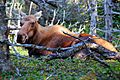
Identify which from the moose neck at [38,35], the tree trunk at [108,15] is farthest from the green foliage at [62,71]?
the tree trunk at [108,15]

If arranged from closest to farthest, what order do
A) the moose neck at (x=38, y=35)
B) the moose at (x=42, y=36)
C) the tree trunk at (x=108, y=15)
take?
1. the moose at (x=42, y=36)
2. the moose neck at (x=38, y=35)
3. the tree trunk at (x=108, y=15)

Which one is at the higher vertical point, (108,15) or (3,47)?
(3,47)

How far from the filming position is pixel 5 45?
5316 millimetres

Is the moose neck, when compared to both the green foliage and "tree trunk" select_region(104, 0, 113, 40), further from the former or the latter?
the green foliage

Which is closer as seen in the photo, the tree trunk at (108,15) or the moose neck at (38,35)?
the moose neck at (38,35)

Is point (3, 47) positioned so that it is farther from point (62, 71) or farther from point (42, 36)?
point (42, 36)

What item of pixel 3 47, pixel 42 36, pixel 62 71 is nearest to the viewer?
pixel 3 47

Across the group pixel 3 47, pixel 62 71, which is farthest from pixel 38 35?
pixel 3 47

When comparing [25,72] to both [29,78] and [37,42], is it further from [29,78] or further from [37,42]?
[37,42]

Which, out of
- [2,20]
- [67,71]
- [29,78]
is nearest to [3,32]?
[2,20]

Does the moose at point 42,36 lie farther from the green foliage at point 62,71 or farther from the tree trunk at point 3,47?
the tree trunk at point 3,47

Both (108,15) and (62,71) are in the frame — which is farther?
(108,15)

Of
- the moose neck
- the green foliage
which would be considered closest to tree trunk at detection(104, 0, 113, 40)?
the moose neck

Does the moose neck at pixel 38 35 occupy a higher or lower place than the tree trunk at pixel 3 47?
lower
